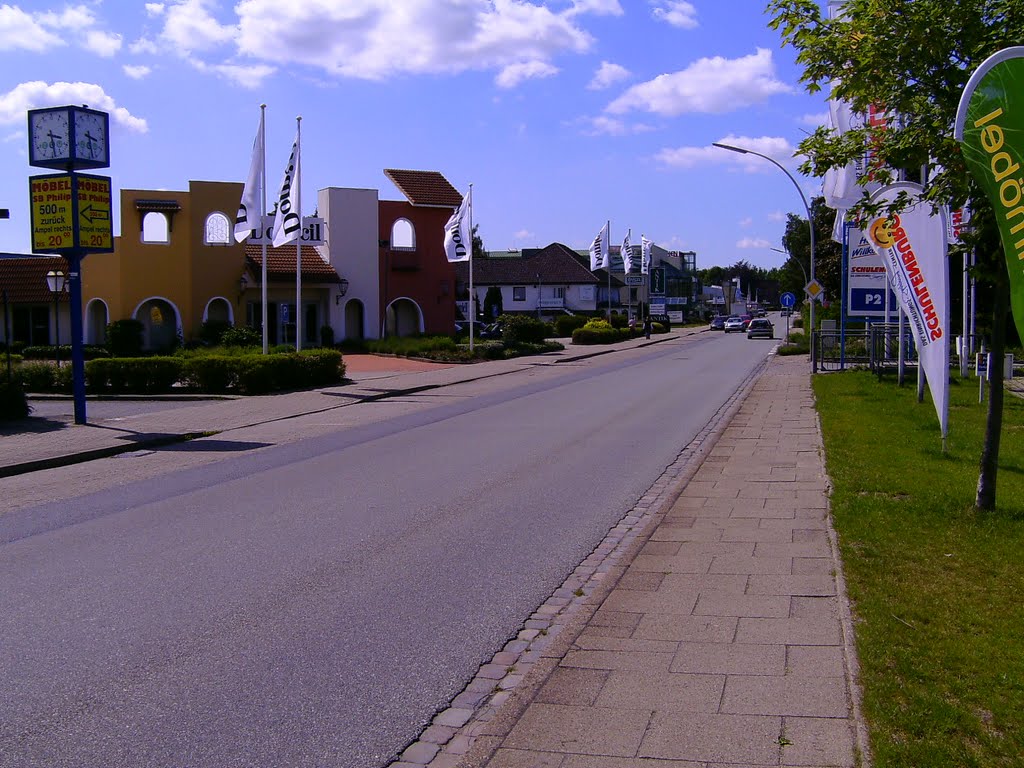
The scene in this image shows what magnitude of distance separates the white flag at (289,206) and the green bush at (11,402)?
9.39 metres

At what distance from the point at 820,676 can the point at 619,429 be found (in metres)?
11.4

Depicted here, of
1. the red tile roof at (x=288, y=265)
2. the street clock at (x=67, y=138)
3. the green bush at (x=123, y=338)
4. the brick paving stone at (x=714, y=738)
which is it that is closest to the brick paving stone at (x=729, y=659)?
the brick paving stone at (x=714, y=738)

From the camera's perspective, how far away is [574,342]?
56.1 metres

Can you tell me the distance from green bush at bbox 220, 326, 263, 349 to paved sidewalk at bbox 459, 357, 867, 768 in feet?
97.8

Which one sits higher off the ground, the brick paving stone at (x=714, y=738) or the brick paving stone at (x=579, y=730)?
the brick paving stone at (x=714, y=738)

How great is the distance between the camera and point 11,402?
61.7 ft

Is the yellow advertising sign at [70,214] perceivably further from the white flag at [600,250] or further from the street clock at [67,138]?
the white flag at [600,250]

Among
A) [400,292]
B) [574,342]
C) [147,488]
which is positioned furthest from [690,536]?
[574,342]

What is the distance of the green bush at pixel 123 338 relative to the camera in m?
36.8

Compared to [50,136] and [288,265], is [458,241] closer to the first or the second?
[288,265]

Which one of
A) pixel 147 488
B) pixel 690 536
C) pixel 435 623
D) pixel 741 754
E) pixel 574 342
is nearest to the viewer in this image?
pixel 741 754

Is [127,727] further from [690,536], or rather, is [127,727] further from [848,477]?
[848,477]

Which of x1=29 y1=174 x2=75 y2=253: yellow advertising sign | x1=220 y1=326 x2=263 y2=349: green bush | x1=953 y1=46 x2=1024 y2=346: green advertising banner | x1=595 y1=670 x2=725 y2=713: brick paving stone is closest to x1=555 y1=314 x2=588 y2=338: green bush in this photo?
x1=220 y1=326 x2=263 y2=349: green bush

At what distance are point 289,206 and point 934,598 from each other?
23807 mm
